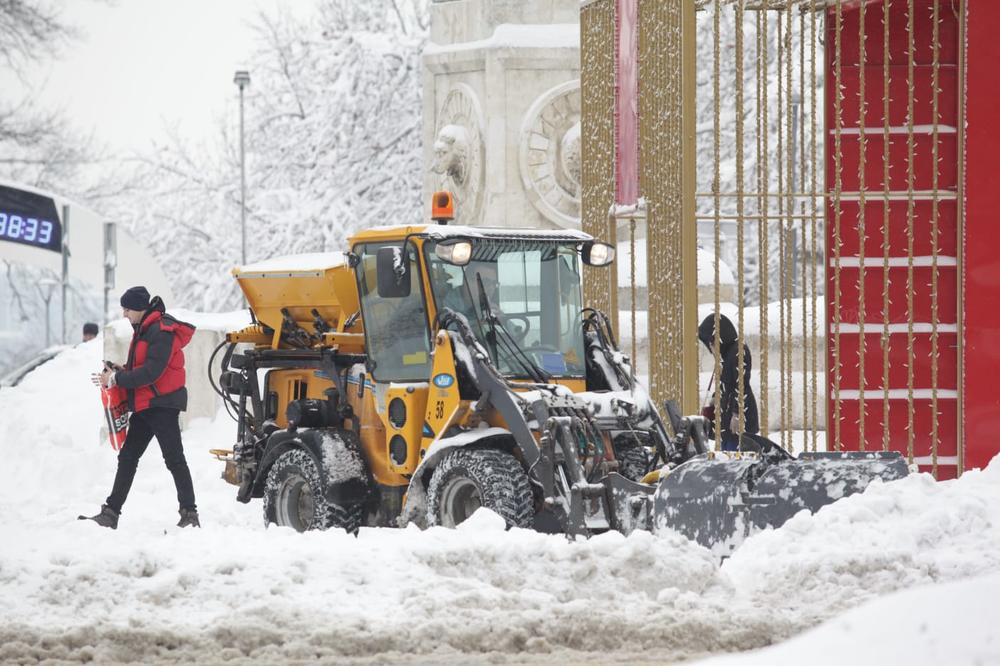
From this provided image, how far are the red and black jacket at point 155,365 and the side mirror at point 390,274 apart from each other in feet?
5.89

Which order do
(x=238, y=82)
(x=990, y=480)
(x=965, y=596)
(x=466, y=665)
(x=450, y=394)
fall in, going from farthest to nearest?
(x=238, y=82)
(x=450, y=394)
(x=990, y=480)
(x=466, y=665)
(x=965, y=596)

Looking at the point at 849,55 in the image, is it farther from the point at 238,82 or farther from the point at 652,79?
the point at 238,82

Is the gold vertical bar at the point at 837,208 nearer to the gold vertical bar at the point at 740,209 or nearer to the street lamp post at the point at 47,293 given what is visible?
the gold vertical bar at the point at 740,209

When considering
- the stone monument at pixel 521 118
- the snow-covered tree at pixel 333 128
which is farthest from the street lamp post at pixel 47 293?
the stone monument at pixel 521 118

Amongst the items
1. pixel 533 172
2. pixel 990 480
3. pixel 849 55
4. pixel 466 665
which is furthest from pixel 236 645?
pixel 533 172

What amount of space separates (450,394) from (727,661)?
18.2 feet

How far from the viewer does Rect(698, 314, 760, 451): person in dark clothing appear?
12.6 m

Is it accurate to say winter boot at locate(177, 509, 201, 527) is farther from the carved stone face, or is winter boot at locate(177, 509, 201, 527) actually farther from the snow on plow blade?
the carved stone face

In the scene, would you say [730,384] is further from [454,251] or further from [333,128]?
[333,128]

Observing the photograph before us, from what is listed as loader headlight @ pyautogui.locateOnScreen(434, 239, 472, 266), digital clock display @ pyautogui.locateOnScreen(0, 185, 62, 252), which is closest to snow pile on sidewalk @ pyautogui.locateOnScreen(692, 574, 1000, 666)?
loader headlight @ pyautogui.locateOnScreen(434, 239, 472, 266)

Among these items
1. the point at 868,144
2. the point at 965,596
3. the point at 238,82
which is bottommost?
the point at 965,596

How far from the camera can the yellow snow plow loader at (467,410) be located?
30.6 feet

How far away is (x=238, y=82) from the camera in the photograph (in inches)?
1478

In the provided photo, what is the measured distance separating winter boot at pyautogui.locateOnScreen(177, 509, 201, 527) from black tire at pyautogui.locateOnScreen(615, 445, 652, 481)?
118 inches
